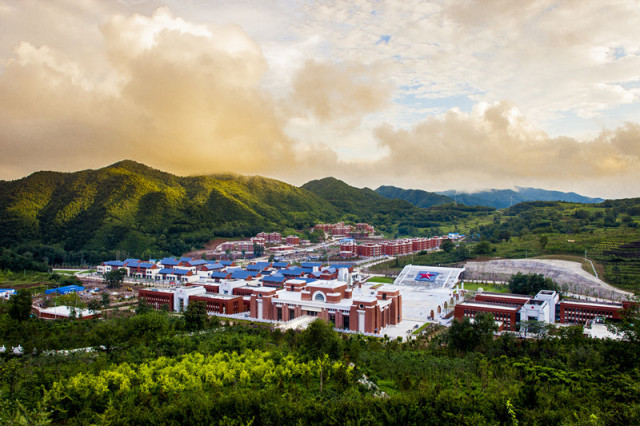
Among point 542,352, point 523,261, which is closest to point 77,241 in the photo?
point 523,261

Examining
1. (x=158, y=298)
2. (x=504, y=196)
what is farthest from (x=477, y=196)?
(x=158, y=298)

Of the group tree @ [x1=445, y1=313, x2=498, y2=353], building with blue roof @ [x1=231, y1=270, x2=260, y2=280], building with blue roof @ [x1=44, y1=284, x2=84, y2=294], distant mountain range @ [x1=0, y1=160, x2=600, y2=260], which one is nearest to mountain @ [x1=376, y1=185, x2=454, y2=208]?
distant mountain range @ [x1=0, y1=160, x2=600, y2=260]

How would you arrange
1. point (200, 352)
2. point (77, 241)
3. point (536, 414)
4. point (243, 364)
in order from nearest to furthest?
1. point (536, 414)
2. point (243, 364)
3. point (200, 352)
4. point (77, 241)

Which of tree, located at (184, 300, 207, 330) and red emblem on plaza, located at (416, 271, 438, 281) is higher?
red emblem on plaza, located at (416, 271, 438, 281)

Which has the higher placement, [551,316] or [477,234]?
[477,234]

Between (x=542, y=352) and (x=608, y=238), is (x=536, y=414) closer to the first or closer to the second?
(x=542, y=352)

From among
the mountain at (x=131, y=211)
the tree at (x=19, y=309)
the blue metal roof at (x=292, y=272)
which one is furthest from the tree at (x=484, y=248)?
the tree at (x=19, y=309)

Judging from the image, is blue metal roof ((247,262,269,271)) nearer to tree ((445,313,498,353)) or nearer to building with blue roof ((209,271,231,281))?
building with blue roof ((209,271,231,281))
